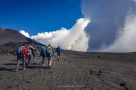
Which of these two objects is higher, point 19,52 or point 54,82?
point 19,52

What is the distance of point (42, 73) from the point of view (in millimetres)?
26234

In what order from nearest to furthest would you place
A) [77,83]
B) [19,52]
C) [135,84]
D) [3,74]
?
[77,83]
[135,84]
[3,74]
[19,52]

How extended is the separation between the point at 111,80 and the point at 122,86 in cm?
219

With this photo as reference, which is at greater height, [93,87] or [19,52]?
[19,52]

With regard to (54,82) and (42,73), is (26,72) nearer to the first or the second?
(42,73)

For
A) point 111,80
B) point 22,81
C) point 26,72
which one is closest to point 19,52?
point 26,72

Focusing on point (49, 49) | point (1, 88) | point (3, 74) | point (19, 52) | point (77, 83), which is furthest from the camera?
point (49, 49)

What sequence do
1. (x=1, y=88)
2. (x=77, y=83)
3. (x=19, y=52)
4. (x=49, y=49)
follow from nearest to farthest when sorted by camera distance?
(x=1, y=88), (x=77, y=83), (x=19, y=52), (x=49, y=49)

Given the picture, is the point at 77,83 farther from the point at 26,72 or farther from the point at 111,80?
the point at 26,72

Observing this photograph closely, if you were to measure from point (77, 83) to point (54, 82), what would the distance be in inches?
53.2

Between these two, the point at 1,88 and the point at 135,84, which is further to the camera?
the point at 135,84

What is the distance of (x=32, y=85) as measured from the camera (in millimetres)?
20938

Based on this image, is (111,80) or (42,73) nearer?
(111,80)

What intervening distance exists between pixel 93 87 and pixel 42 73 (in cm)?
640
